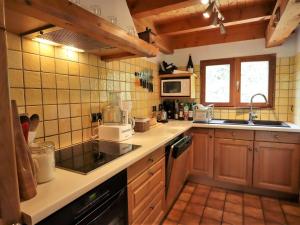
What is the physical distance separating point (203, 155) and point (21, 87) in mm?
2111

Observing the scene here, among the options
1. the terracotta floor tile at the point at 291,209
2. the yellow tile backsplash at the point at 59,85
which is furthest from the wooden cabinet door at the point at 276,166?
the yellow tile backsplash at the point at 59,85

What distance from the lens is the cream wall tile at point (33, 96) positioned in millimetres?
1156

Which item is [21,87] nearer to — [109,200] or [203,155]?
[109,200]

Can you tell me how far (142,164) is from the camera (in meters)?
1.31

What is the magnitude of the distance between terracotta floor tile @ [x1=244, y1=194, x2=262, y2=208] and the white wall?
1858 millimetres

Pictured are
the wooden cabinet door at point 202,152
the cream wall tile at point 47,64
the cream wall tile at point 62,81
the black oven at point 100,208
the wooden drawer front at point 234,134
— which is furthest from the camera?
the wooden cabinet door at point 202,152

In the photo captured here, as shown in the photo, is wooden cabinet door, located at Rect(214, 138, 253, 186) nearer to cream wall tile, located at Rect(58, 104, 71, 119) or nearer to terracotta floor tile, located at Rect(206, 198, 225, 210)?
terracotta floor tile, located at Rect(206, 198, 225, 210)

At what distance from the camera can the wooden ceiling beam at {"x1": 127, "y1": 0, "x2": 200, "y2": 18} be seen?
62.6 inches

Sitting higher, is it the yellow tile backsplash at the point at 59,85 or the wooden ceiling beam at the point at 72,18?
the wooden ceiling beam at the point at 72,18

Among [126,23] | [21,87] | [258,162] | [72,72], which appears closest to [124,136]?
[72,72]

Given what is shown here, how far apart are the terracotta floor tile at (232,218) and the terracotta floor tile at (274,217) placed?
0.84 feet

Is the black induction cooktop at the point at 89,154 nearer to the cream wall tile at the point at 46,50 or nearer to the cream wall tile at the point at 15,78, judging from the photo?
the cream wall tile at the point at 15,78

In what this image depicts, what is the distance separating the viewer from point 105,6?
129 cm

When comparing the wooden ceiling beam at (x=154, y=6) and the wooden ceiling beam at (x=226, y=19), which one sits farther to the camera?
the wooden ceiling beam at (x=226, y=19)
